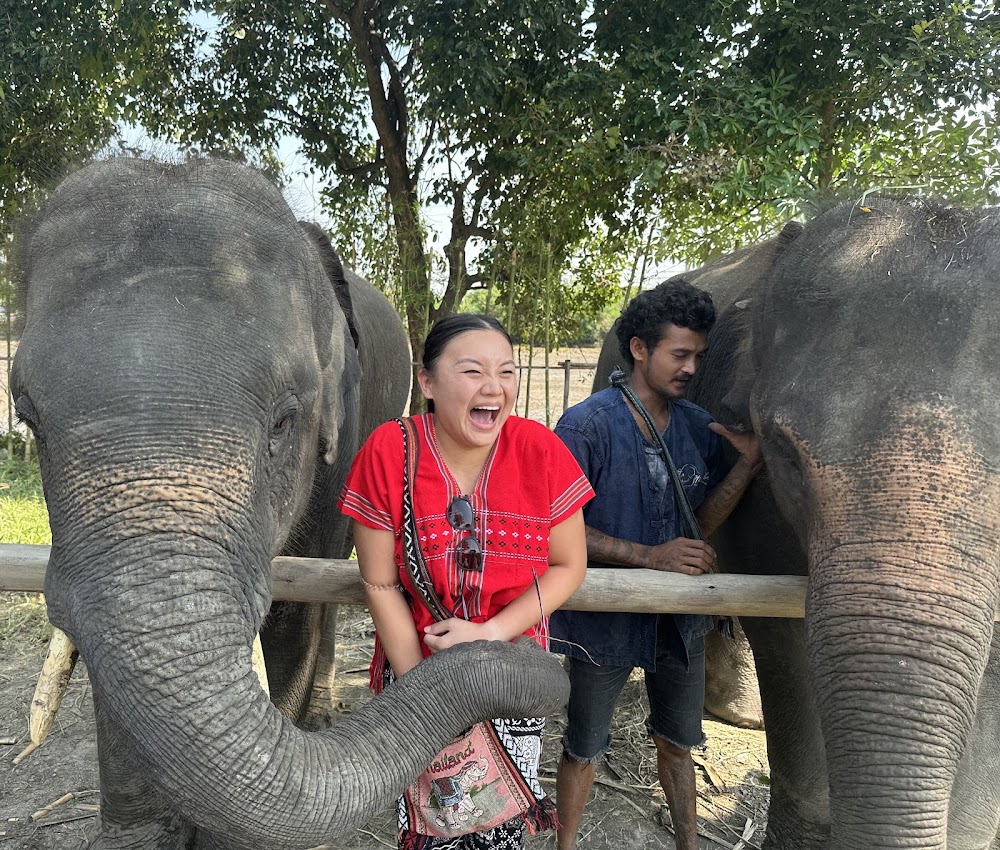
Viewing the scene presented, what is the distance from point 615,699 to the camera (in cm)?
A: 295

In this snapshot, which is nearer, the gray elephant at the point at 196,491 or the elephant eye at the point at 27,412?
the gray elephant at the point at 196,491

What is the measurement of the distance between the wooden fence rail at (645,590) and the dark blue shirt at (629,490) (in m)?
0.31

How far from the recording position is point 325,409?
8.38 ft

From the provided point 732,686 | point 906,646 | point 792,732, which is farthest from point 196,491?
point 732,686

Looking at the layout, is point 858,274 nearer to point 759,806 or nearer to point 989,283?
point 989,283

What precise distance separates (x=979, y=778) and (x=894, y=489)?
1.25m

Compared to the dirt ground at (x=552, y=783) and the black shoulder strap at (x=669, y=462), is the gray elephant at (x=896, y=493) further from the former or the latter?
the dirt ground at (x=552, y=783)

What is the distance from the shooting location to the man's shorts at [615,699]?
114 inches

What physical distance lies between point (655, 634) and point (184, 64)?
787 cm

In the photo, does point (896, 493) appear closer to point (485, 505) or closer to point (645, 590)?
point (645, 590)

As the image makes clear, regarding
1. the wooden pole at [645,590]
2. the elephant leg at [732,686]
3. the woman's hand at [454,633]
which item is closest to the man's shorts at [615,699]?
the wooden pole at [645,590]

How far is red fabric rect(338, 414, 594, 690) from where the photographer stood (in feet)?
7.23

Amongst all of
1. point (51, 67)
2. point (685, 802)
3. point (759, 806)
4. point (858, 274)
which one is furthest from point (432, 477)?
point (51, 67)

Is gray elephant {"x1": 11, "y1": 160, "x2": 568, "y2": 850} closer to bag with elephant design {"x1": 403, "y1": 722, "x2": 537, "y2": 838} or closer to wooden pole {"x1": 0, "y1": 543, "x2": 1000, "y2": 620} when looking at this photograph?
wooden pole {"x1": 0, "y1": 543, "x2": 1000, "y2": 620}
